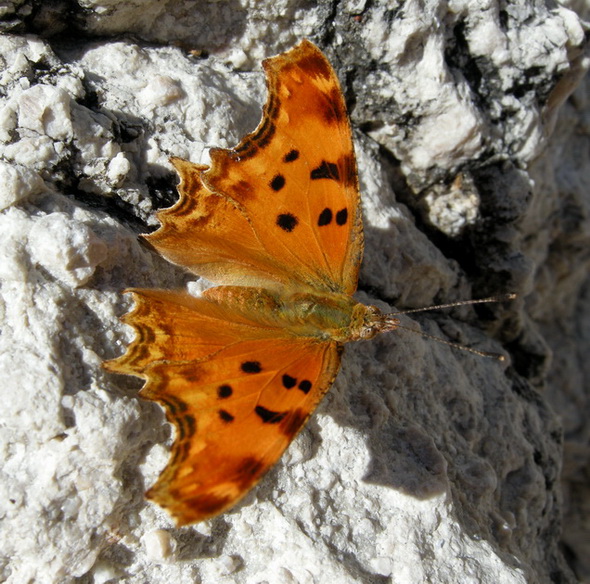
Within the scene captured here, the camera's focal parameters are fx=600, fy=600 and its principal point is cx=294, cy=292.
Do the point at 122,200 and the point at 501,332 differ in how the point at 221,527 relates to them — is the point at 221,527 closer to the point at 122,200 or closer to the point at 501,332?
the point at 122,200

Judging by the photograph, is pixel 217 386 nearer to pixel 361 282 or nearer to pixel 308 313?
pixel 308 313

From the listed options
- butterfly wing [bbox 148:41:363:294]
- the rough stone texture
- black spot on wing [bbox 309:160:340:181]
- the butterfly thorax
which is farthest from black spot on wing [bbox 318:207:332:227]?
the rough stone texture

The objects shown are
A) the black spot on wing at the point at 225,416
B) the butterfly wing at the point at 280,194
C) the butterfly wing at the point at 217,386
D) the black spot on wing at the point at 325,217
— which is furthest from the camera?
the black spot on wing at the point at 325,217

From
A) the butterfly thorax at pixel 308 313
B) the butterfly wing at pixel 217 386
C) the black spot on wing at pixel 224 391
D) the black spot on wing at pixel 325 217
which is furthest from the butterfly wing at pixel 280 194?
the black spot on wing at pixel 224 391

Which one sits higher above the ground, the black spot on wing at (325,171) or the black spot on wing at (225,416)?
the black spot on wing at (325,171)

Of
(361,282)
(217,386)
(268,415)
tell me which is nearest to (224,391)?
(217,386)

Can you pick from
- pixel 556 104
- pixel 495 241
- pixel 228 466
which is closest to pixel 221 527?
pixel 228 466

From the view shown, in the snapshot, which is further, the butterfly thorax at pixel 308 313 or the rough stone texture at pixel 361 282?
the butterfly thorax at pixel 308 313

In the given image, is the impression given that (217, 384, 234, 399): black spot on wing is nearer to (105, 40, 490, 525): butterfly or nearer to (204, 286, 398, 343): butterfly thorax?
(105, 40, 490, 525): butterfly

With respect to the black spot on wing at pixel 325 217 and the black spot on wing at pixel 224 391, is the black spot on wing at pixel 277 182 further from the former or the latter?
the black spot on wing at pixel 224 391
